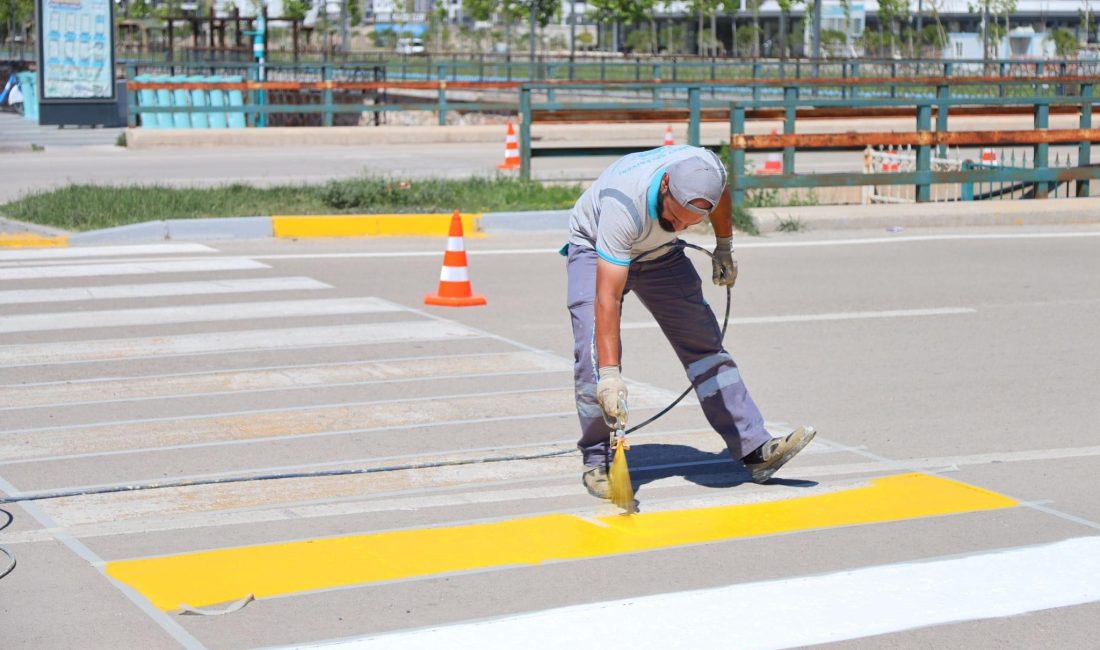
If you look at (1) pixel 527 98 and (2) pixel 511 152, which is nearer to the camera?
(1) pixel 527 98

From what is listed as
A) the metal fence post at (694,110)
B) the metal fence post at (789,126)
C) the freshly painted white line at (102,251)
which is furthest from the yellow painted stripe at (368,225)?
the metal fence post at (694,110)

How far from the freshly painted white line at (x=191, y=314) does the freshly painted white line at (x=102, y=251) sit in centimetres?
284

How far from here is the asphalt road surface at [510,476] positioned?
488cm

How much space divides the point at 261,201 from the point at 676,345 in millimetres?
9804

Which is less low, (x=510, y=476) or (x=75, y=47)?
(x=75, y=47)

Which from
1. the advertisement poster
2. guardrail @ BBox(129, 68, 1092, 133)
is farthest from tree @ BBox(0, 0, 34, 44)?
the advertisement poster

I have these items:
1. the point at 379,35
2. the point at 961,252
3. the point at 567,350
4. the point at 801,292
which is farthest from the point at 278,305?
the point at 379,35

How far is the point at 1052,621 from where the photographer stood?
4848 mm

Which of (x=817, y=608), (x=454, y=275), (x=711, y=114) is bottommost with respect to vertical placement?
(x=817, y=608)

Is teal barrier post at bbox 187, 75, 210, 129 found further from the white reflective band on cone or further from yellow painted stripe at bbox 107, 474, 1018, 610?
yellow painted stripe at bbox 107, 474, 1018, 610

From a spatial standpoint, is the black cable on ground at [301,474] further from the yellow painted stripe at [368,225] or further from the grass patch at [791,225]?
the grass patch at [791,225]

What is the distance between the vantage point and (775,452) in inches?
247

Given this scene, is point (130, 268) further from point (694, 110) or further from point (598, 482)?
point (694, 110)

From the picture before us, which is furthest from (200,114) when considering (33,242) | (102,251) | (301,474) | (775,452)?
(775,452)
